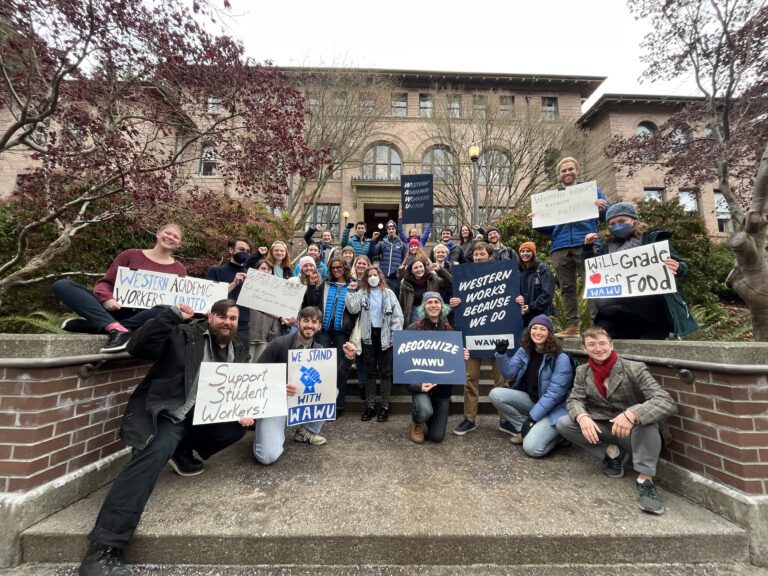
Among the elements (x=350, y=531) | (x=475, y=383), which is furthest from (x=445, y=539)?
(x=475, y=383)

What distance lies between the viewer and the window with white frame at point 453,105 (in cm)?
1499

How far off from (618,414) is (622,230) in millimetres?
1795

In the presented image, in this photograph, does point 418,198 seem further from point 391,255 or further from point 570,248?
point 570,248

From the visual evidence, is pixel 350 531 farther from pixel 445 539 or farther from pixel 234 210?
pixel 234 210

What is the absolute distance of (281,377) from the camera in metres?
3.01

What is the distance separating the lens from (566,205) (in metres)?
3.88

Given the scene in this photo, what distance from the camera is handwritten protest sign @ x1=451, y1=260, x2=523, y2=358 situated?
3.95 meters

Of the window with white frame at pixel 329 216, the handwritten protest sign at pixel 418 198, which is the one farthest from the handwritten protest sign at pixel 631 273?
the window with white frame at pixel 329 216

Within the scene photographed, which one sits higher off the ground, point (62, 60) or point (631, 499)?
point (62, 60)

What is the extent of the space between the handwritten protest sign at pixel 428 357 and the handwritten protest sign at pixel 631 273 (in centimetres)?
150

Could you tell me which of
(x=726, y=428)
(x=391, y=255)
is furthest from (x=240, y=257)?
(x=726, y=428)

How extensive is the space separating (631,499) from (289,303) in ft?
12.2

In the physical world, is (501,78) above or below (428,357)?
above

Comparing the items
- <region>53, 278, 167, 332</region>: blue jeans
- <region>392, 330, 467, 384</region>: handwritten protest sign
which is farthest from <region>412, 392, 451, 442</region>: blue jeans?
<region>53, 278, 167, 332</region>: blue jeans
